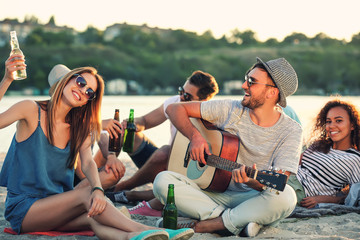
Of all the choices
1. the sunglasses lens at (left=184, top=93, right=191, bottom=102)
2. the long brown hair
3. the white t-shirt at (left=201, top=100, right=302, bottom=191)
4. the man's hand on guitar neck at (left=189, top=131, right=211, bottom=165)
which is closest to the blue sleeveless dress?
the long brown hair

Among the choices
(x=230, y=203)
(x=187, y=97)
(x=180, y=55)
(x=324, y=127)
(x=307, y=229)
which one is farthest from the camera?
(x=180, y=55)

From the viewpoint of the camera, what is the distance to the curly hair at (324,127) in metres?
5.29

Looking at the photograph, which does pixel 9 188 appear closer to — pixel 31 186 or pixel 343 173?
pixel 31 186

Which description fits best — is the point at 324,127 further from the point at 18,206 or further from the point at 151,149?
the point at 18,206

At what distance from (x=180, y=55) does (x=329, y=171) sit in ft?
283

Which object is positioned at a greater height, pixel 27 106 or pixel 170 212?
pixel 27 106

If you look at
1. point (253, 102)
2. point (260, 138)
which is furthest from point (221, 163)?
point (253, 102)

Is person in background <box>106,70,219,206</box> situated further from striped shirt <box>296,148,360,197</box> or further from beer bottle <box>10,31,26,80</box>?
beer bottle <box>10,31,26,80</box>

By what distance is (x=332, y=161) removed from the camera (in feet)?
16.7

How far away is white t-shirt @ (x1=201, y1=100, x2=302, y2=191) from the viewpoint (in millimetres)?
3924

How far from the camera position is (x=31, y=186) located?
3680mm

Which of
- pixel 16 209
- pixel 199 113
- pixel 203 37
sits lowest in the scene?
pixel 16 209

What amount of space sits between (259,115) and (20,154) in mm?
1810

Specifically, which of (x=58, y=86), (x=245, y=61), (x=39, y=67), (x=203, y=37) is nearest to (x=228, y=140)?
(x=58, y=86)
